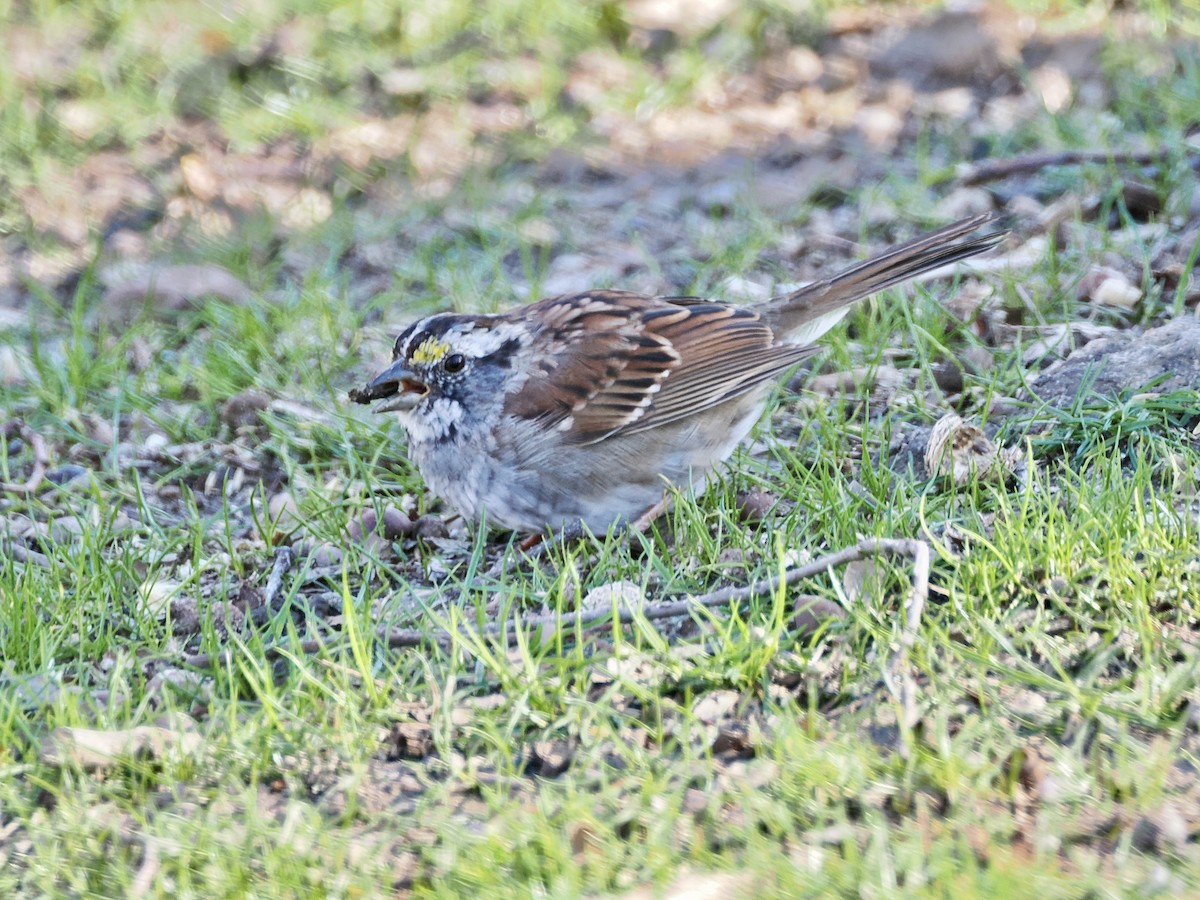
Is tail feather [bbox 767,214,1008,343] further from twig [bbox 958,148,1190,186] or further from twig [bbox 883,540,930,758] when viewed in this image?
twig [bbox 958,148,1190,186]

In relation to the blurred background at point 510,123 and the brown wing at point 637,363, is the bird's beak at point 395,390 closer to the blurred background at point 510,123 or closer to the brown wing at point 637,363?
the brown wing at point 637,363

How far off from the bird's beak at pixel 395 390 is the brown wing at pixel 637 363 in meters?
0.29

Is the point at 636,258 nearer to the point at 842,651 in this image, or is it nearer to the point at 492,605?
the point at 492,605

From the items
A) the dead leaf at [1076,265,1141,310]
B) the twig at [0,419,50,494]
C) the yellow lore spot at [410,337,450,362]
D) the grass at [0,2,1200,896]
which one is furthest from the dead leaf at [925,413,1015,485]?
the twig at [0,419,50,494]

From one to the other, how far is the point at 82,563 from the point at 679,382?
1.71 meters

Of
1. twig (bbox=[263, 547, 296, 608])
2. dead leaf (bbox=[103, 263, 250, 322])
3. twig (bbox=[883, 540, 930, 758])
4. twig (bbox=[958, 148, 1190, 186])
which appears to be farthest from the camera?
dead leaf (bbox=[103, 263, 250, 322])

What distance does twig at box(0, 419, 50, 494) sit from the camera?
4664 millimetres

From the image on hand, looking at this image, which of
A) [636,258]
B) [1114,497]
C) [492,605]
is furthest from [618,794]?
[636,258]

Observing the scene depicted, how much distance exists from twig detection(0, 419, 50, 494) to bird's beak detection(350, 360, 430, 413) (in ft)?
3.92

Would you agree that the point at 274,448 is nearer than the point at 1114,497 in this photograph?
No

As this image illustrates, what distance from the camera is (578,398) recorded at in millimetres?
4184

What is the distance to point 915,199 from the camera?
239 inches

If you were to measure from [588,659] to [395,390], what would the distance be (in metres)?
1.43

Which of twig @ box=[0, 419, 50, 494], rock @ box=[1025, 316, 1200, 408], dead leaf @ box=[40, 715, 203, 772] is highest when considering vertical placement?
rock @ box=[1025, 316, 1200, 408]
